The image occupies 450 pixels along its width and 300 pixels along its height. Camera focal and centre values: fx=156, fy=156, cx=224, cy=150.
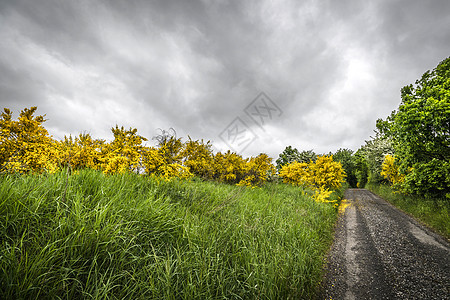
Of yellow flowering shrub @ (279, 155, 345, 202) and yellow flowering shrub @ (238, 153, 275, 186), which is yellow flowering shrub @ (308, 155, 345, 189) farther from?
yellow flowering shrub @ (238, 153, 275, 186)

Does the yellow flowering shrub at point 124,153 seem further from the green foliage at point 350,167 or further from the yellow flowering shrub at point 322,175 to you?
the green foliage at point 350,167

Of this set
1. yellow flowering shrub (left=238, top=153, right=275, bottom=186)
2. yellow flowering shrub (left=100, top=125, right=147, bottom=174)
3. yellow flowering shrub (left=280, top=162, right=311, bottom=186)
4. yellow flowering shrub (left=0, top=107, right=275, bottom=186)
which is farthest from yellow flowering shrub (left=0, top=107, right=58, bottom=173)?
yellow flowering shrub (left=280, top=162, right=311, bottom=186)

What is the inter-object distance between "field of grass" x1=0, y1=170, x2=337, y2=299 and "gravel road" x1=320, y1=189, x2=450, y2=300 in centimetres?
65

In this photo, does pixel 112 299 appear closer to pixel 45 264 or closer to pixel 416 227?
pixel 45 264

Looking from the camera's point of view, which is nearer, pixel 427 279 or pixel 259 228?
pixel 427 279

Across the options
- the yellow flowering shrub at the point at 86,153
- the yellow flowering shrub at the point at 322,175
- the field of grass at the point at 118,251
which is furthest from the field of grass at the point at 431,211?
the yellow flowering shrub at the point at 86,153

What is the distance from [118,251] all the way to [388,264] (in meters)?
5.73

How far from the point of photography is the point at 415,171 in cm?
751

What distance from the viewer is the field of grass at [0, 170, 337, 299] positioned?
1.40 meters

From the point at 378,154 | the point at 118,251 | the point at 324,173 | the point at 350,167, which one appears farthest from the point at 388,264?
the point at 350,167

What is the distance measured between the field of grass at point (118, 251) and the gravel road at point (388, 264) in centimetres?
65

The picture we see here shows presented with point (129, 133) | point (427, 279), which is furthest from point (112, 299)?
point (427, 279)

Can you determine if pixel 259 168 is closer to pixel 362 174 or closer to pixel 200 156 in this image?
pixel 200 156

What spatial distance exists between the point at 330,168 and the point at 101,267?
35.0ft
